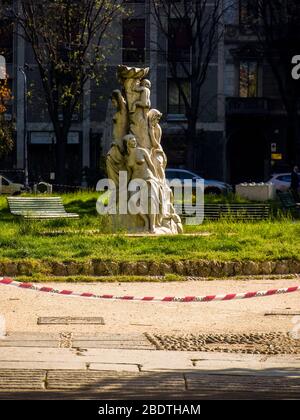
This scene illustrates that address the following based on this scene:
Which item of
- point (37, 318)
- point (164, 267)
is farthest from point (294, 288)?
point (37, 318)

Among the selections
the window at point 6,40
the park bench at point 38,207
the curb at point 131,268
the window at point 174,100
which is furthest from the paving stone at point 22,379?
the window at point 174,100

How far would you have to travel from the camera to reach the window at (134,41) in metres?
56.8

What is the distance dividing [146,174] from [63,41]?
69.1 feet

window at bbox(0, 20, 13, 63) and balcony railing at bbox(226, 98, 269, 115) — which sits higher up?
window at bbox(0, 20, 13, 63)

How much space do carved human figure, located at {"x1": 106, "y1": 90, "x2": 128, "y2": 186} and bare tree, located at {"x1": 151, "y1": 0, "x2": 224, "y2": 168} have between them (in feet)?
89.9

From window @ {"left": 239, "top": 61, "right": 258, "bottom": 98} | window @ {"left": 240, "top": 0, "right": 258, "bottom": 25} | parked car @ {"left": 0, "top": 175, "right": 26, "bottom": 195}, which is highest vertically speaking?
window @ {"left": 240, "top": 0, "right": 258, "bottom": 25}

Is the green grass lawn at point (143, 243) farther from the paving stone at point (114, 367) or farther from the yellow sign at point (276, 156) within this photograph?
the yellow sign at point (276, 156)

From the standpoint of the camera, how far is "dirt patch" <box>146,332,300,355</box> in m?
11.7

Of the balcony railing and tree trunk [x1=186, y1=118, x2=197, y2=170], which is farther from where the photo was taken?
the balcony railing

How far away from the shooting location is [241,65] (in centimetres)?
5756

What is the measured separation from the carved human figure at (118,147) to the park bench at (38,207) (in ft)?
10.1

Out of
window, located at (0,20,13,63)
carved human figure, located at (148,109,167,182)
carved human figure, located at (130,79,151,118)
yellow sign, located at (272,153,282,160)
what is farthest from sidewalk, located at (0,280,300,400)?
yellow sign, located at (272,153,282,160)

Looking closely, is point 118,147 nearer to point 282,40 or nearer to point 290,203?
point 290,203

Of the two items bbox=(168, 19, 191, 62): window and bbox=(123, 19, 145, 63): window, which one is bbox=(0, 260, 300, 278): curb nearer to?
bbox=(168, 19, 191, 62): window
